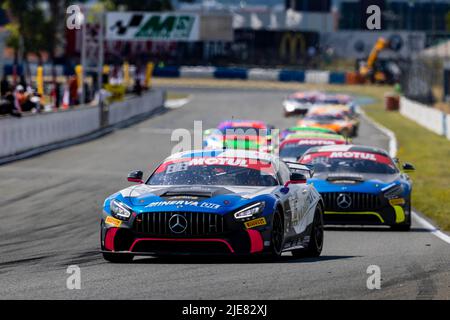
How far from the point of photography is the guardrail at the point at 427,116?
49.8 meters

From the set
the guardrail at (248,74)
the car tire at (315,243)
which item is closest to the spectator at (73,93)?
the car tire at (315,243)

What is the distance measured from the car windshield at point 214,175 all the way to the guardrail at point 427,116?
116 feet

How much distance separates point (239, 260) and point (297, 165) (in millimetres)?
3379

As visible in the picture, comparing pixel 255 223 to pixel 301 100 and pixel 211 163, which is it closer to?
pixel 211 163

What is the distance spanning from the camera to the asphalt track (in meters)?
10.4

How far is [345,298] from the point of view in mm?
9953

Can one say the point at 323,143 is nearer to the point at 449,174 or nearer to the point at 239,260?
the point at 449,174

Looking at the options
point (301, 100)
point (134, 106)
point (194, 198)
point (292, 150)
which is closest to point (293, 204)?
point (194, 198)

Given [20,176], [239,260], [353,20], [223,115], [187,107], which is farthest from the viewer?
[353,20]

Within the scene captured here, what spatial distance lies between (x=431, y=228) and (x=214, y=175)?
6.75m

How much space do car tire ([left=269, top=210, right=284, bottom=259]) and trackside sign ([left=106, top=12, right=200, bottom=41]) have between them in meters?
56.1

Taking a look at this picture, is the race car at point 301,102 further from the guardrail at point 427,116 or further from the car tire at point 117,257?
the car tire at point 117,257
